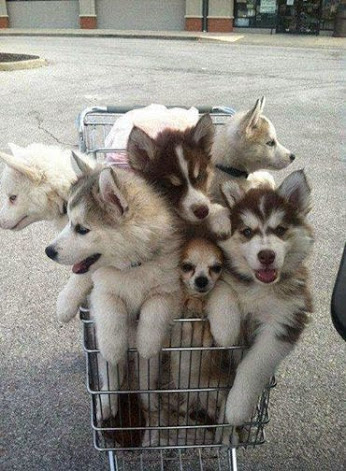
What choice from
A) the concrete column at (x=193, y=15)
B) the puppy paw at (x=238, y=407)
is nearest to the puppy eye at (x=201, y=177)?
the puppy paw at (x=238, y=407)

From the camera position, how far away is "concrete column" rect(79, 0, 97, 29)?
79.3 feet

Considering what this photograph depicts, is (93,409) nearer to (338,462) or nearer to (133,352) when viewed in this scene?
(133,352)

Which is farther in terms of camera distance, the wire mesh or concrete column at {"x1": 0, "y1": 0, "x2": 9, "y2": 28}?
concrete column at {"x1": 0, "y1": 0, "x2": 9, "y2": 28}

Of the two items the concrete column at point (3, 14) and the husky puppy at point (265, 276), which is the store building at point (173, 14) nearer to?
the concrete column at point (3, 14)

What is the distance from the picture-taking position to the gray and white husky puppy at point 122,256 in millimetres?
1754

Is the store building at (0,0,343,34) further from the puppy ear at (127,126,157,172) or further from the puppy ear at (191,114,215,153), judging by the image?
the puppy ear at (127,126,157,172)

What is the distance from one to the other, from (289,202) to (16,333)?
6.89ft

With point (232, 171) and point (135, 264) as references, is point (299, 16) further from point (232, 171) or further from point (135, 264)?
point (135, 264)

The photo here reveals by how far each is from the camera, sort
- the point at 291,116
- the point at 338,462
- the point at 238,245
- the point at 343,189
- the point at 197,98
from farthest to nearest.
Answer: the point at 197,98
the point at 291,116
the point at 343,189
the point at 338,462
the point at 238,245

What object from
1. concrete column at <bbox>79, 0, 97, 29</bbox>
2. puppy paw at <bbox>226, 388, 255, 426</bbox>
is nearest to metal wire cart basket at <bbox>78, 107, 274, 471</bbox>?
puppy paw at <bbox>226, 388, 255, 426</bbox>

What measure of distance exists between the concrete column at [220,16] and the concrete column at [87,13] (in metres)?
5.46

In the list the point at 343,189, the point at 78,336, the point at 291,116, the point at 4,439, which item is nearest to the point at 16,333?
the point at 78,336

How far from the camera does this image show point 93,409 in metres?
1.94

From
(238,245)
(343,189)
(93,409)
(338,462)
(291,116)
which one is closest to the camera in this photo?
(238,245)
